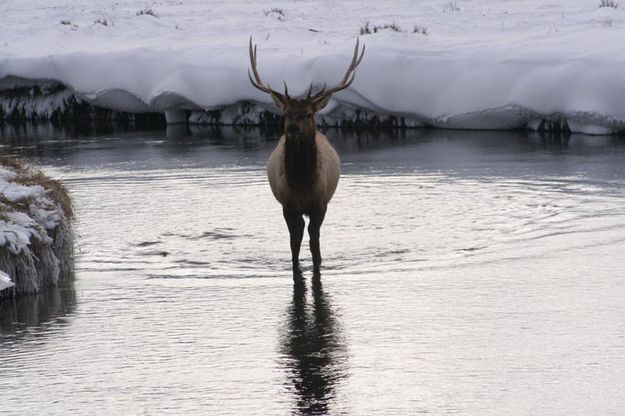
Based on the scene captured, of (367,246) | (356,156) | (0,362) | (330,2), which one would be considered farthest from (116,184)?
(330,2)

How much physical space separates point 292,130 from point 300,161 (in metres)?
0.41

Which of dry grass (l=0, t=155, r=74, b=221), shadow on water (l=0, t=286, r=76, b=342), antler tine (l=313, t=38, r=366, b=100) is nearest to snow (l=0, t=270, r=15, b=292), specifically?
shadow on water (l=0, t=286, r=76, b=342)

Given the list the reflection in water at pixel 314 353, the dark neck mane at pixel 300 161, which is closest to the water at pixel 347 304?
the reflection in water at pixel 314 353

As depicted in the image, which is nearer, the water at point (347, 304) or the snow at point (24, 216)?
the water at point (347, 304)

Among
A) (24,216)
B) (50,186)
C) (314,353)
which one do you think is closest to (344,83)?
(50,186)

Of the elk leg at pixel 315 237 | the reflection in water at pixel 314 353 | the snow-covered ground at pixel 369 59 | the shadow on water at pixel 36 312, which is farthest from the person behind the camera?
the snow-covered ground at pixel 369 59

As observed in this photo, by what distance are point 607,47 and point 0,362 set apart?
14915 mm

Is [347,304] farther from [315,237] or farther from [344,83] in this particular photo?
[344,83]

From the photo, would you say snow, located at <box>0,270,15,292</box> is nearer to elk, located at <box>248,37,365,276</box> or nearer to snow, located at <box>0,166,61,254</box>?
snow, located at <box>0,166,61,254</box>

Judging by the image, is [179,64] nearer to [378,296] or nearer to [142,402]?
[378,296]

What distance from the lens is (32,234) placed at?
9.97m

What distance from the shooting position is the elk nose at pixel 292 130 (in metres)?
10.0

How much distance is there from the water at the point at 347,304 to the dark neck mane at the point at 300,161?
0.79m

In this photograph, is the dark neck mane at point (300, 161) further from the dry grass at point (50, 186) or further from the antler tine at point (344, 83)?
the dry grass at point (50, 186)
